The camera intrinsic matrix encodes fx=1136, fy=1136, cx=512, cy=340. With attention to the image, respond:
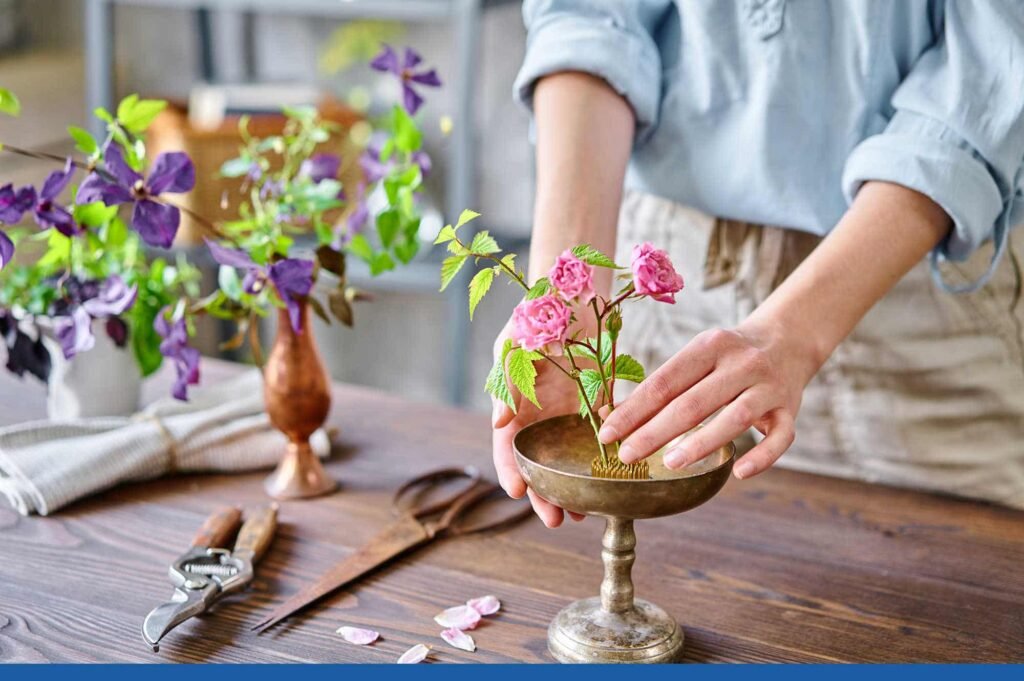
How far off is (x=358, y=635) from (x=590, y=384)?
0.97 feet

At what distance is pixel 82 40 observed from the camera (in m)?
3.41

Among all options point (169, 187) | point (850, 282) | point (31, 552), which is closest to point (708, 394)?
point (850, 282)

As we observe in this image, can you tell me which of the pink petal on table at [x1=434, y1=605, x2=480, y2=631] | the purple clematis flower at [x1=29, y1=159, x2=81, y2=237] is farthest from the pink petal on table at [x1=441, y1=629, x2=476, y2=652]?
the purple clematis flower at [x1=29, y1=159, x2=81, y2=237]

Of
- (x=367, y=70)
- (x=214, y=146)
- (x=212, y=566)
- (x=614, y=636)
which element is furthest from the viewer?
(x=367, y=70)

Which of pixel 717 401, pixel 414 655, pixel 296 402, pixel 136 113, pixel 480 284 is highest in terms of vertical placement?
pixel 136 113

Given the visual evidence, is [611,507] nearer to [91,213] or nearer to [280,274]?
[280,274]

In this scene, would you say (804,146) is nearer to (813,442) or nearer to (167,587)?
(813,442)

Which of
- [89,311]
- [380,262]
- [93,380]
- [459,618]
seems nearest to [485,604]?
[459,618]

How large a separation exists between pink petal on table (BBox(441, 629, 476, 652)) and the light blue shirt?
61 centimetres

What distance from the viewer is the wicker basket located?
2805mm

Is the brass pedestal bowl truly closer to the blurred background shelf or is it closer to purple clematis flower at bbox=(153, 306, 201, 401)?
purple clematis flower at bbox=(153, 306, 201, 401)

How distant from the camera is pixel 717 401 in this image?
3.16ft

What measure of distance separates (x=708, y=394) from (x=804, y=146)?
0.49 metres

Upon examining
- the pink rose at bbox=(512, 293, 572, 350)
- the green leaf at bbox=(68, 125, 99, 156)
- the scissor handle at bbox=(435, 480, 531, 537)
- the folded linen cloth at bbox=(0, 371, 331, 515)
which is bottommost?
the scissor handle at bbox=(435, 480, 531, 537)
